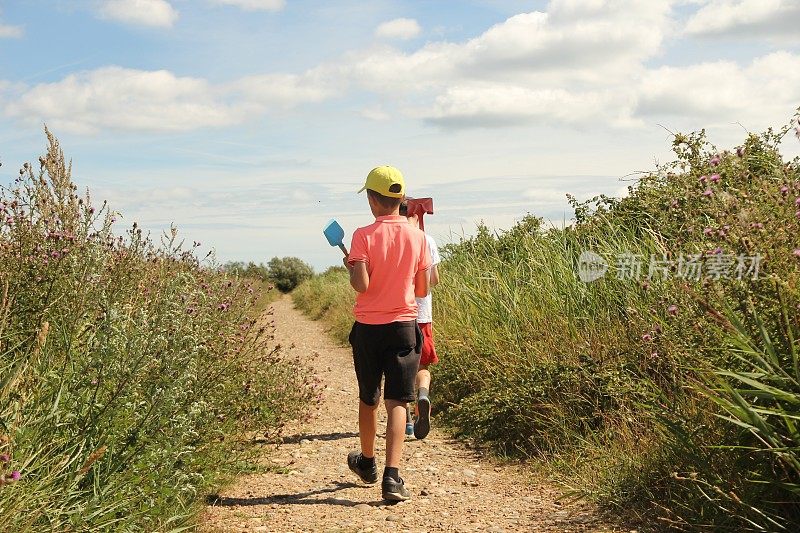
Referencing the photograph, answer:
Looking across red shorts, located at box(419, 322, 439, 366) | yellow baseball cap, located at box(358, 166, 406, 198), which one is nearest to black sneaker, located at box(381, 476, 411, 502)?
red shorts, located at box(419, 322, 439, 366)

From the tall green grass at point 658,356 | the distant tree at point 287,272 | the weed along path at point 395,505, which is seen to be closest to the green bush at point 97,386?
the weed along path at point 395,505

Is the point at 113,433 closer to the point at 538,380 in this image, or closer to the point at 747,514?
the point at 747,514

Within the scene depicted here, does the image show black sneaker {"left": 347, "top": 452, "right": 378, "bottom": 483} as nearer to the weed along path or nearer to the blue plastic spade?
the weed along path

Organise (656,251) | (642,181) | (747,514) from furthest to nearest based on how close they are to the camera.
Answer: (642,181) → (656,251) → (747,514)

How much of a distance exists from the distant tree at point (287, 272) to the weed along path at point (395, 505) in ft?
131

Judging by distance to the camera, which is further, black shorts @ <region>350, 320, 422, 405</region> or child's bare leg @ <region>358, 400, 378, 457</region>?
child's bare leg @ <region>358, 400, 378, 457</region>

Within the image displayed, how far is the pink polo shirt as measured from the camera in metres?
5.45

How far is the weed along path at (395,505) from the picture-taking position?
203 inches

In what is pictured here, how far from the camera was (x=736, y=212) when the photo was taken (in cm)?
452

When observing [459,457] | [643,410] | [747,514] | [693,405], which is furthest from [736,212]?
[459,457]

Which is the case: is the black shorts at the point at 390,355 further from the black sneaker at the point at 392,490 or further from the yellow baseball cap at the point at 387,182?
the yellow baseball cap at the point at 387,182

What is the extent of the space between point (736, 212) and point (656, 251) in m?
3.05

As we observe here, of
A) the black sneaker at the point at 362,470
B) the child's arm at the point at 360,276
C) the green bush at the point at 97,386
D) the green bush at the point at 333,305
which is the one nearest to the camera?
the green bush at the point at 97,386

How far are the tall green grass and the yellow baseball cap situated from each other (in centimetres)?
176
